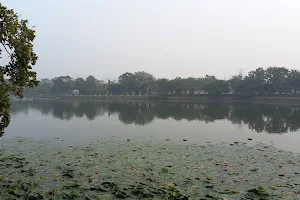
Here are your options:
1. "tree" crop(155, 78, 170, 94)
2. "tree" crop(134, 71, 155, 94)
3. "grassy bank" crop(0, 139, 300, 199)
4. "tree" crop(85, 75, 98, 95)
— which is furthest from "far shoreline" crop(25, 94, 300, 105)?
"grassy bank" crop(0, 139, 300, 199)

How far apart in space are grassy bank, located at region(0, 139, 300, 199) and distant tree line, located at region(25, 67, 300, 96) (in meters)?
50.5

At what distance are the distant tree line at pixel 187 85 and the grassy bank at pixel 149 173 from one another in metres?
50.5

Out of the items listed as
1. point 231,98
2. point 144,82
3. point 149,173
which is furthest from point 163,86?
point 149,173

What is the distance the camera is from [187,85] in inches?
2763

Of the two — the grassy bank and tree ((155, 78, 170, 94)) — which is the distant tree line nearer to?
tree ((155, 78, 170, 94))

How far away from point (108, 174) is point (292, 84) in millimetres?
57261

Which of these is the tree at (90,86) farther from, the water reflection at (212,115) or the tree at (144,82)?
the water reflection at (212,115)

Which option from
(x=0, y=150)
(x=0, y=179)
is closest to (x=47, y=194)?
(x=0, y=179)

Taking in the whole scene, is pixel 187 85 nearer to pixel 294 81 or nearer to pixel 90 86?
pixel 294 81

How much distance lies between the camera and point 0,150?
34.0 ft

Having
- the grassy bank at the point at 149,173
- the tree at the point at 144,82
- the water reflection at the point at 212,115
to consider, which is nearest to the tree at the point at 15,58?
the grassy bank at the point at 149,173

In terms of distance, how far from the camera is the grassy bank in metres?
5.55

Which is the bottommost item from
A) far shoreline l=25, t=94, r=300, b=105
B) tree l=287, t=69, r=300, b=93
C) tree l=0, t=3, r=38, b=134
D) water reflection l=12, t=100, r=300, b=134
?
water reflection l=12, t=100, r=300, b=134

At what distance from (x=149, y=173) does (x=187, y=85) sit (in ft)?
211
